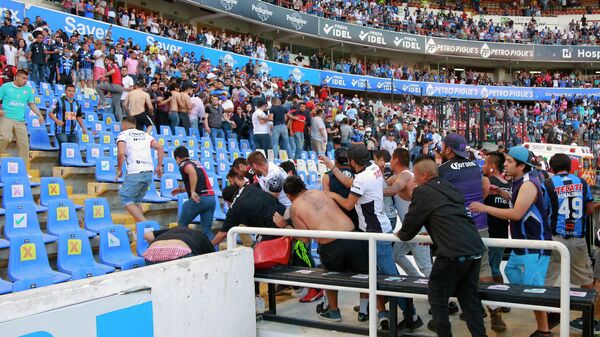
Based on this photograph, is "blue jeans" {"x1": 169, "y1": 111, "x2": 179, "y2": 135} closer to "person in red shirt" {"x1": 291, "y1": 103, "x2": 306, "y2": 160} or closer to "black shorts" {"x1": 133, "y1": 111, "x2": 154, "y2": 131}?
"black shorts" {"x1": 133, "y1": 111, "x2": 154, "y2": 131}

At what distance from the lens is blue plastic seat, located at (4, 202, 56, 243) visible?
5.66 m

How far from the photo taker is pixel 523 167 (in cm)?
471

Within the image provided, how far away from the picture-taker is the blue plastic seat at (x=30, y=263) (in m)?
4.85

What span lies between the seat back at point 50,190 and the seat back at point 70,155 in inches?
60.2

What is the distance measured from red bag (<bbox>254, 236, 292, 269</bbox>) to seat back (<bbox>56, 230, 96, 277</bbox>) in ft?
5.63

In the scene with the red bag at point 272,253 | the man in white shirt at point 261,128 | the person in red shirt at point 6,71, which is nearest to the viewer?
the red bag at point 272,253

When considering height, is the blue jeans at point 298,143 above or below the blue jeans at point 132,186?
above

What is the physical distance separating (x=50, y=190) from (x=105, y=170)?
1.53 m

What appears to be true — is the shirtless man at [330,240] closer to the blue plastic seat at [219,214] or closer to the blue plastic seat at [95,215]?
the blue plastic seat at [95,215]

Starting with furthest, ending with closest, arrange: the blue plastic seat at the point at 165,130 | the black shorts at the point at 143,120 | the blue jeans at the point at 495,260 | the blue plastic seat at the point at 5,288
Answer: the blue plastic seat at the point at 165,130
the black shorts at the point at 143,120
the blue jeans at the point at 495,260
the blue plastic seat at the point at 5,288

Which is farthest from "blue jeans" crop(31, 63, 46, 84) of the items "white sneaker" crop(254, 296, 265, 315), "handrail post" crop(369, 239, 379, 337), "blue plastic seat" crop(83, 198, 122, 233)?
"handrail post" crop(369, 239, 379, 337)

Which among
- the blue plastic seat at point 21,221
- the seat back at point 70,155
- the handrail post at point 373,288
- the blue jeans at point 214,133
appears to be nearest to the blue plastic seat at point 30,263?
the blue plastic seat at point 21,221

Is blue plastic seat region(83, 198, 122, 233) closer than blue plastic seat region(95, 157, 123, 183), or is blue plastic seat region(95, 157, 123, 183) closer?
blue plastic seat region(83, 198, 122, 233)

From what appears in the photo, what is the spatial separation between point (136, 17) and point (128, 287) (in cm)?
1880
